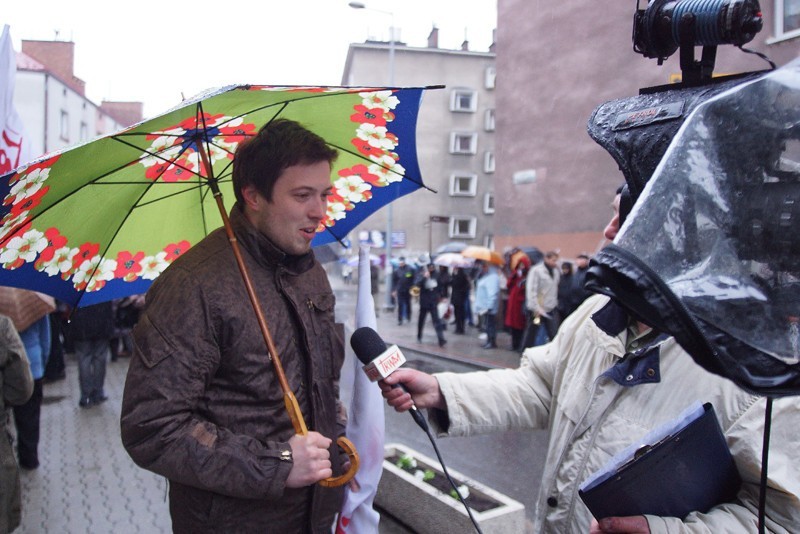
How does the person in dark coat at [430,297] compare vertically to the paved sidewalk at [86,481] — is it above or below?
above

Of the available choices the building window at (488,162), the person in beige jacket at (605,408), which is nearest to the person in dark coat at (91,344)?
the person in beige jacket at (605,408)

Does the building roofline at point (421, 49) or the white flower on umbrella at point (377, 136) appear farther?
the building roofline at point (421, 49)

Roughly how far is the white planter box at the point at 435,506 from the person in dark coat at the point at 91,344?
451 centimetres

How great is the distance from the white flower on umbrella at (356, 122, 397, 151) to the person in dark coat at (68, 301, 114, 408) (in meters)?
5.69

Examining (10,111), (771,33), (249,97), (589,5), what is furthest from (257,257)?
(589,5)

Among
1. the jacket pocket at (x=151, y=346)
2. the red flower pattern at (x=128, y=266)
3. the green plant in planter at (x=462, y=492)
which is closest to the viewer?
the jacket pocket at (x=151, y=346)

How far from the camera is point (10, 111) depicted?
368 centimetres

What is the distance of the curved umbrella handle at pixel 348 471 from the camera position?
2018 millimetres

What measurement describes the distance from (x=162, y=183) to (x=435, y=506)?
257cm

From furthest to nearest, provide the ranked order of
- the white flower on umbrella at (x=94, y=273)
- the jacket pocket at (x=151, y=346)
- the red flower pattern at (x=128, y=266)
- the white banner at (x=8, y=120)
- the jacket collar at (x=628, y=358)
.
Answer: the white banner at (x=8, y=120) < the red flower pattern at (x=128, y=266) < the white flower on umbrella at (x=94, y=273) < the jacket pocket at (x=151, y=346) < the jacket collar at (x=628, y=358)

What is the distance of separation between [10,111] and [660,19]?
12.4 feet

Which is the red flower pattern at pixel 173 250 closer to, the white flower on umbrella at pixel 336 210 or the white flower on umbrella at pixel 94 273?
the white flower on umbrella at pixel 94 273

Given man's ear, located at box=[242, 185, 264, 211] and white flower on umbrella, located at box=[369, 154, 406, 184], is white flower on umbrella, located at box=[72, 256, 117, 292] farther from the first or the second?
white flower on umbrella, located at box=[369, 154, 406, 184]

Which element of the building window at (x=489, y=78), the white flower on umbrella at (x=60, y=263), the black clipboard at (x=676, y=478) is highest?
the building window at (x=489, y=78)
